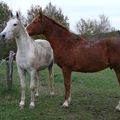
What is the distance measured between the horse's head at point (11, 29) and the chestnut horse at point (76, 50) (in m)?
0.43

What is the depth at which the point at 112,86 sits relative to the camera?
485 inches

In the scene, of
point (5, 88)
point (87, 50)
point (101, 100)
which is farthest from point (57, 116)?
point (5, 88)

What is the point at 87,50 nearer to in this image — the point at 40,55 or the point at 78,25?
the point at 40,55

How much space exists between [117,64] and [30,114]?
223 cm

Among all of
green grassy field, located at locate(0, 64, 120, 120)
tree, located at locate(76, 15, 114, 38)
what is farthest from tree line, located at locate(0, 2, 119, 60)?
green grassy field, located at locate(0, 64, 120, 120)

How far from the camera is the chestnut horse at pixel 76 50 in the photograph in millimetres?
7691

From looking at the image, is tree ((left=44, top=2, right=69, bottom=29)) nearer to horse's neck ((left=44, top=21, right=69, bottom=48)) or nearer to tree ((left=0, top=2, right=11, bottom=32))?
tree ((left=0, top=2, right=11, bottom=32))

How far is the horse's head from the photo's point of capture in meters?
7.28

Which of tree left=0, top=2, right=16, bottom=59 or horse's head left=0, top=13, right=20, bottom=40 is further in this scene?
tree left=0, top=2, right=16, bottom=59

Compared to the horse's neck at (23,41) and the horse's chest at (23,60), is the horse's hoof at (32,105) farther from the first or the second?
the horse's neck at (23,41)

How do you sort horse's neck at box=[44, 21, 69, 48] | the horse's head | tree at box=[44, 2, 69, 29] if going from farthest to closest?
tree at box=[44, 2, 69, 29], horse's neck at box=[44, 21, 69, 48], the horse's head

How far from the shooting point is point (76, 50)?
7.84 metres

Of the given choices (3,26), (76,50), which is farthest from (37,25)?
(3,26)

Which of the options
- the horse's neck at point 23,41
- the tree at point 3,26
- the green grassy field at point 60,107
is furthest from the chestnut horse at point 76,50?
the tree at point 3,26
